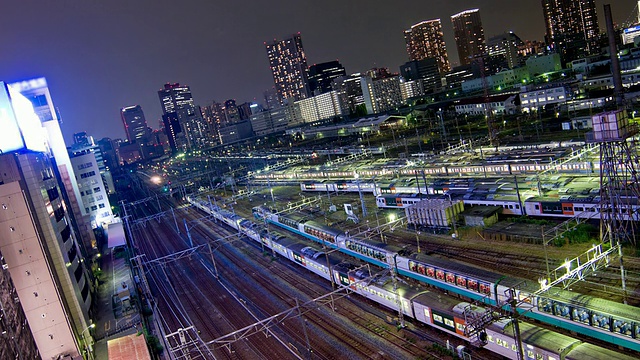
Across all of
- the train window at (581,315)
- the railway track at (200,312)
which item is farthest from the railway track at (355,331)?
the train window at (581,315)

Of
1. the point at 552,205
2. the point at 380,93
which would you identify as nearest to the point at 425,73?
the point at 380,93

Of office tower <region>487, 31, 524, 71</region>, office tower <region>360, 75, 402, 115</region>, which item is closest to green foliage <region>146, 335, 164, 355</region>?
office tower <region>360, 75, 402, 115</region>

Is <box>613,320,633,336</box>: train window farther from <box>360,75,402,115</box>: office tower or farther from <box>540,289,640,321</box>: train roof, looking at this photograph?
<box>360,75,402,115</box>: office tower

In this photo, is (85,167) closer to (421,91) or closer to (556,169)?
(556,169)

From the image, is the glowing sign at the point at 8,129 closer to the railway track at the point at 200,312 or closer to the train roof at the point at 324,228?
the railway track at the point at 200,312

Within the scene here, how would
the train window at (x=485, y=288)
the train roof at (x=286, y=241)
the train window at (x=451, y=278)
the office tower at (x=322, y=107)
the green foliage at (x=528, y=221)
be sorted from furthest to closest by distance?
the office tower at (x=322, y=107) → the train roof at (x=286, y=241) → the green foliage at (x=528, y=221) → the train window at (x=451, y=278) → the train window at (x=485, y=288)

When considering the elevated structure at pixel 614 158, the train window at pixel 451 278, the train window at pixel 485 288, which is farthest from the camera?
the train window at pixel 451 278

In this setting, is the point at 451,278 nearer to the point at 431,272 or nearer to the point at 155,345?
the point at 431,272
